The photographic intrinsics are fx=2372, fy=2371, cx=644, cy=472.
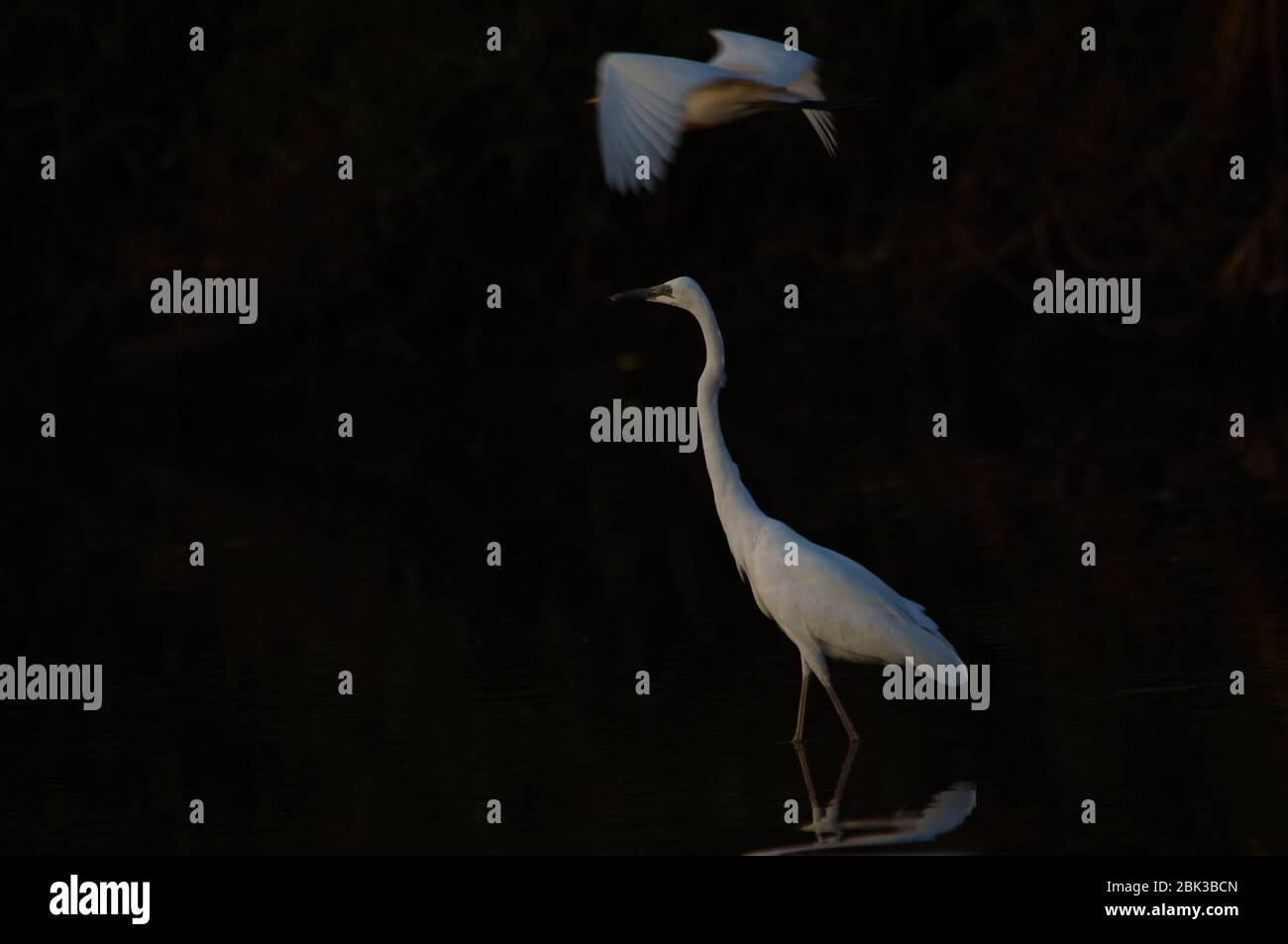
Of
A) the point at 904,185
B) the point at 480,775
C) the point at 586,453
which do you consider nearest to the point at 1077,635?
the point at 480,775

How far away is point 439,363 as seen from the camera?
19688 mm

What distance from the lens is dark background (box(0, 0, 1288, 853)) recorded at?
7223 millimetres

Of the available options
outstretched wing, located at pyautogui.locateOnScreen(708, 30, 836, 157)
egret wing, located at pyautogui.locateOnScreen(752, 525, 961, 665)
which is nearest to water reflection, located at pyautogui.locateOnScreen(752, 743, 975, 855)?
egret wing, located at pyautogui.locateOnScreen(752, 525, 961, 665)

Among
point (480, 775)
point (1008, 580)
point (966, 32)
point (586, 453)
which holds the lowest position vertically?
point (480, 775)

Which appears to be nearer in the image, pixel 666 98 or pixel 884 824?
pixel 884 824

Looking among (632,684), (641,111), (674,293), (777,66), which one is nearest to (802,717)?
(632,684)

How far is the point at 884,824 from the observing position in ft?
20.9

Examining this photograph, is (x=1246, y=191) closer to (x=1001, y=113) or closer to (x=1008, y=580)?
(x=1001, y=113)

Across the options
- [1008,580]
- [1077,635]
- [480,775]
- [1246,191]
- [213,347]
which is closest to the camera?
[480,775]

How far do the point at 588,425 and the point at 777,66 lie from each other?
948 centimetres

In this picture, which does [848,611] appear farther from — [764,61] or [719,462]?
[764,61]

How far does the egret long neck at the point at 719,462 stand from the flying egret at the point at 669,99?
52cm

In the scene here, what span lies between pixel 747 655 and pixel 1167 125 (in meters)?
10.3

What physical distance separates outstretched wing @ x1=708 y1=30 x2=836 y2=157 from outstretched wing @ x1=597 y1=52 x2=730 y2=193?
0.44 metres
